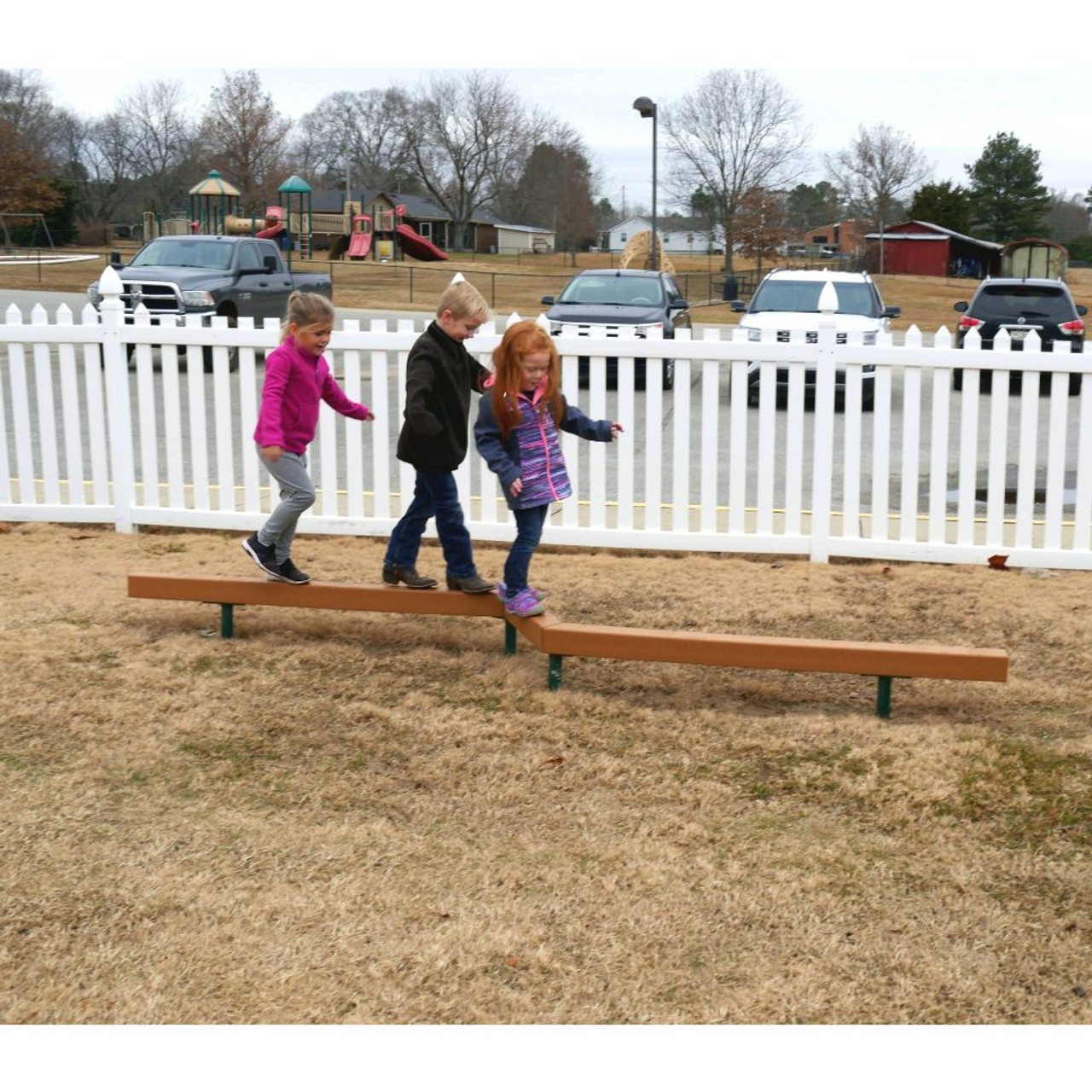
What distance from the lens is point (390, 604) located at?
5797 millimetres

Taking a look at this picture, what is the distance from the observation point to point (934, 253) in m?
77.9

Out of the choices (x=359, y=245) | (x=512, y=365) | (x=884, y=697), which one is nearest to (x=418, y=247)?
(x=359, y=245)

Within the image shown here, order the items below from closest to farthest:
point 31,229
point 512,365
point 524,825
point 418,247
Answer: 1. point 524,825
2. point 512,365
3. point 31,229
4. point 418,247

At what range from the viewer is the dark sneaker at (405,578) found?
237 inches

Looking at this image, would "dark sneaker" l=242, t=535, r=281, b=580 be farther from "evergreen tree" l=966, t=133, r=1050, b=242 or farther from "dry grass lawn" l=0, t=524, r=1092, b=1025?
"evergreen tree" l=966, t=133, r=1050, b=242

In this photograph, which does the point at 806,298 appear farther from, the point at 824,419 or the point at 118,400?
the point at 118,400

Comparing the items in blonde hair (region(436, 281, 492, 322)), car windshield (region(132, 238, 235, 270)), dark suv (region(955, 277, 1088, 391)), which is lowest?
dark suv (region(955, 277, 1088, 391))

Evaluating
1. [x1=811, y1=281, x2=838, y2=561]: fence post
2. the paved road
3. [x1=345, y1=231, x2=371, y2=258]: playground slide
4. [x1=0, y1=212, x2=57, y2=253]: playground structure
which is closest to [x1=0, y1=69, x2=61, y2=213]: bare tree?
[x1=0, y1=212, x2=57, y2=253]: playground structure

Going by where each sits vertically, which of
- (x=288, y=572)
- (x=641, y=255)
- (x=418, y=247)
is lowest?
(x=288, y=572)

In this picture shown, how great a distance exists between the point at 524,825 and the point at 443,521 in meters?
1.97

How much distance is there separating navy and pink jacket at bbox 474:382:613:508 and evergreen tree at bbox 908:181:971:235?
8581 cm

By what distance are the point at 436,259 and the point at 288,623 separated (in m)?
71.2

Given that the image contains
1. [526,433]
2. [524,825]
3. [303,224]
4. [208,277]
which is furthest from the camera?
[303,224]

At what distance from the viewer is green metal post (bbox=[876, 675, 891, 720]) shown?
16.8ft
